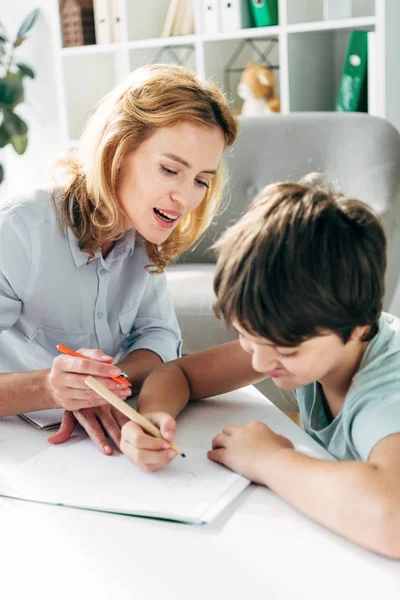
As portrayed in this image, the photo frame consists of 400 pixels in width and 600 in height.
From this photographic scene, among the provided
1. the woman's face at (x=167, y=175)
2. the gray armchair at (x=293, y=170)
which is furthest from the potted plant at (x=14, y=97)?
the woman's face at (x=167, y=175)

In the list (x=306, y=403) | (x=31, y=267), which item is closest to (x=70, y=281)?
(x=31, y=267)

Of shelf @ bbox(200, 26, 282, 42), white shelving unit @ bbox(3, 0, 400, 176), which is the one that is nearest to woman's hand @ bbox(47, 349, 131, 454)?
white shelving unit @ bbox(3, 0, 400, 176)

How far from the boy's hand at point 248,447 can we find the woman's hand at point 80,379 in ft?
0.46

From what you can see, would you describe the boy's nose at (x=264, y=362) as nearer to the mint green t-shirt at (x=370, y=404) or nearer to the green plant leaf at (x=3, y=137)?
the mint green t-shirt at (x=370, y=404)

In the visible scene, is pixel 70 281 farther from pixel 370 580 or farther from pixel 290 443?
pixel 370 580

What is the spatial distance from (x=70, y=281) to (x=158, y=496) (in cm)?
54

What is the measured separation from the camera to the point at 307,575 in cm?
62

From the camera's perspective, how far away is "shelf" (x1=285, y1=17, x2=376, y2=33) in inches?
110

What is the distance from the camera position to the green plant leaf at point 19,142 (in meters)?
3.42

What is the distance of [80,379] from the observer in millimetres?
935

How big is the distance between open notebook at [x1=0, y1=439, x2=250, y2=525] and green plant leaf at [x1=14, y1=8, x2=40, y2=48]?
2807mm

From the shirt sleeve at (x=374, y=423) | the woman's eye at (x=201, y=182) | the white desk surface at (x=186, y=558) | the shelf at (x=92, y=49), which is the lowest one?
the white desk surface at (x=186, y=558)

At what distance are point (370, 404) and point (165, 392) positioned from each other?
0.30m

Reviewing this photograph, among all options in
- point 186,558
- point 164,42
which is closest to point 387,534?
point 186,558
